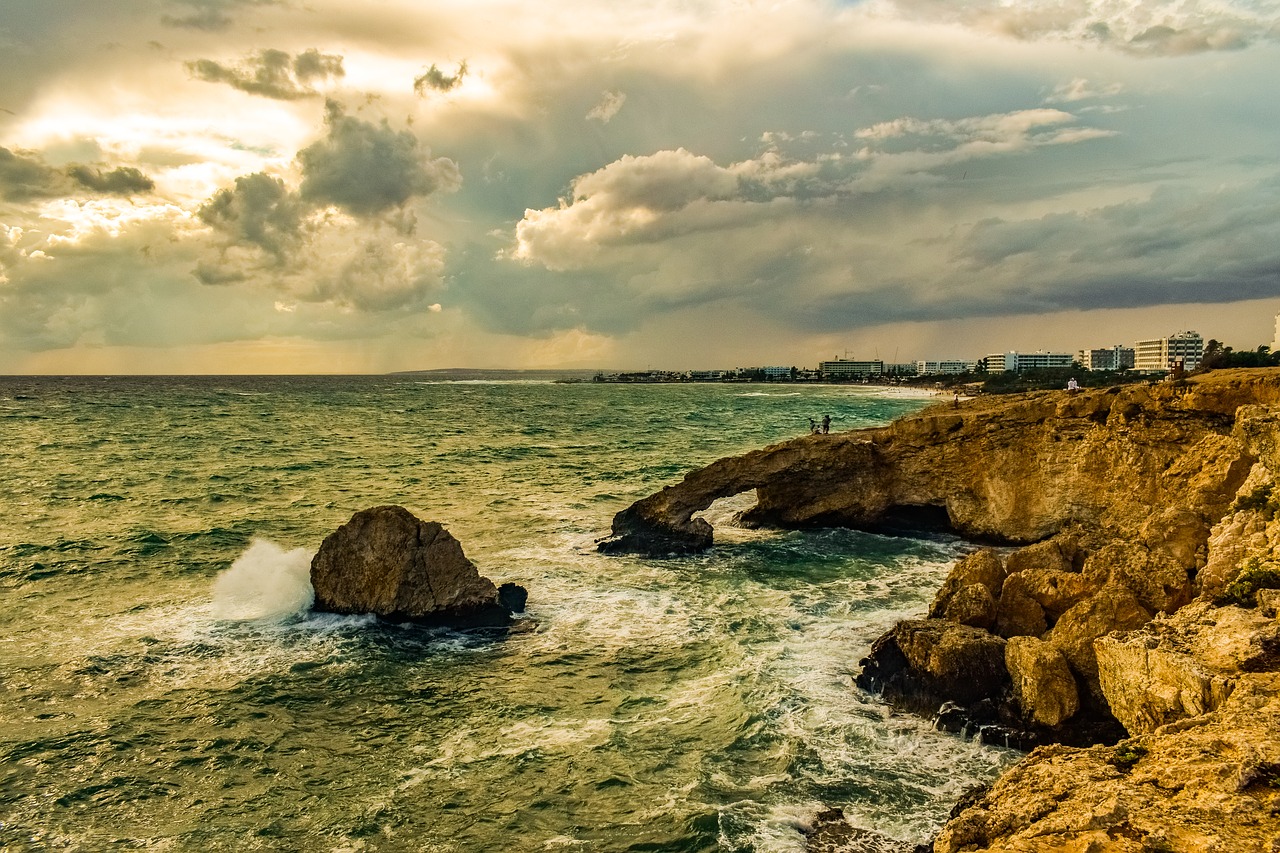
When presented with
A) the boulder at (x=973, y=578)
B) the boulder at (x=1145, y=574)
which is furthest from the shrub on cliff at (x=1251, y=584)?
the boulder at (x=973, y=578)

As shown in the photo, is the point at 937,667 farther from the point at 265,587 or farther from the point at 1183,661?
the point at 265,587

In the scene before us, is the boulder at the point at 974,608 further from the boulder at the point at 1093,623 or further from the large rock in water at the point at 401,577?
the large rock in water at the point at 401,577

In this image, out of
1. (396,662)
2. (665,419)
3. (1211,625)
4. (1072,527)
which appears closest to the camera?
(1211,625)

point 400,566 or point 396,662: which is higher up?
point 400,566

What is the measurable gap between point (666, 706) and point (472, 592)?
6864 millimetres

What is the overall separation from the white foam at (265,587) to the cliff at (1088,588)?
33.2 ft

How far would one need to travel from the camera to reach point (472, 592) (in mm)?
18844

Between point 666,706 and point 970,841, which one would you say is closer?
point 970,841

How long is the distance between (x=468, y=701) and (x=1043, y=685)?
10.3 metres

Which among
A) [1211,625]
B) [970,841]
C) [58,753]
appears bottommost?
[58,753]

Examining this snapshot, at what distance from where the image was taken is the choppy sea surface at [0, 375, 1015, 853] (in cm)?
1074

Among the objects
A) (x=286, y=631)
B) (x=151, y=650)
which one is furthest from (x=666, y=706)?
(x=151, y=650)

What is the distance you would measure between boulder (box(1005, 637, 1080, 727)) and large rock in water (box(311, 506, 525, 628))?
11694 mm

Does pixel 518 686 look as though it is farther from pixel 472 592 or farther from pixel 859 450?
pixel 859 450
